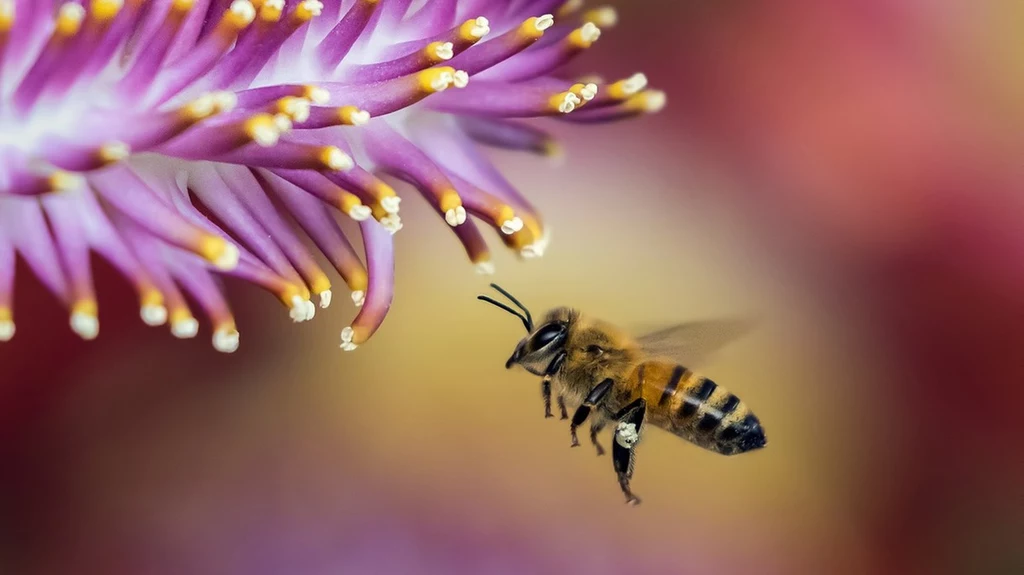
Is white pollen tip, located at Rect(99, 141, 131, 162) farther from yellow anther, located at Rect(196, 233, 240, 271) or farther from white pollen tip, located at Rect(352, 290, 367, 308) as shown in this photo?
white pollen tip, located at Rect(352, 290, 367, 308)

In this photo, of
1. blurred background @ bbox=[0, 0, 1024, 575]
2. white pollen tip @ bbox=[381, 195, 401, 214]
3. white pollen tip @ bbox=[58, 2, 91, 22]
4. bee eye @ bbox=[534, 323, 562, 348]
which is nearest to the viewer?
white pollen tip @ bbox=[58, 2, 91, 22]

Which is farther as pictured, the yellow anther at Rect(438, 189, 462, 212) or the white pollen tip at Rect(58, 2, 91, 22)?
the yellow anther at Rect(438, 189, 462, 212)

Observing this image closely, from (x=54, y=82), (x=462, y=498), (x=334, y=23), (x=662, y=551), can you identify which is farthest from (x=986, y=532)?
(x=54, y=82)

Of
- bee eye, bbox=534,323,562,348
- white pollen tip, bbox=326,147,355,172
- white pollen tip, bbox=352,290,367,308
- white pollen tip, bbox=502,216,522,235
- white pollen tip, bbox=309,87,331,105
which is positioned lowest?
bee eye, bbox=534,323,562,348

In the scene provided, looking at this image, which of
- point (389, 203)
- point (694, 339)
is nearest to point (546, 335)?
point (694, 339)

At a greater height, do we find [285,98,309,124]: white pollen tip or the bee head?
[285,98,309,124]: white pollen tip

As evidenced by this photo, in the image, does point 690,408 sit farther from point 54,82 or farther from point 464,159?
point 54,82

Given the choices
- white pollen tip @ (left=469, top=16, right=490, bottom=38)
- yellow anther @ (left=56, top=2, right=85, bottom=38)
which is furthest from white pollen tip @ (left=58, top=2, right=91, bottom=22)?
white pollen tip @ (left=469, top=16, right=490, bottom=38)

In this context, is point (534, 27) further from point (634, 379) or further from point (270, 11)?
point (634, 379)
